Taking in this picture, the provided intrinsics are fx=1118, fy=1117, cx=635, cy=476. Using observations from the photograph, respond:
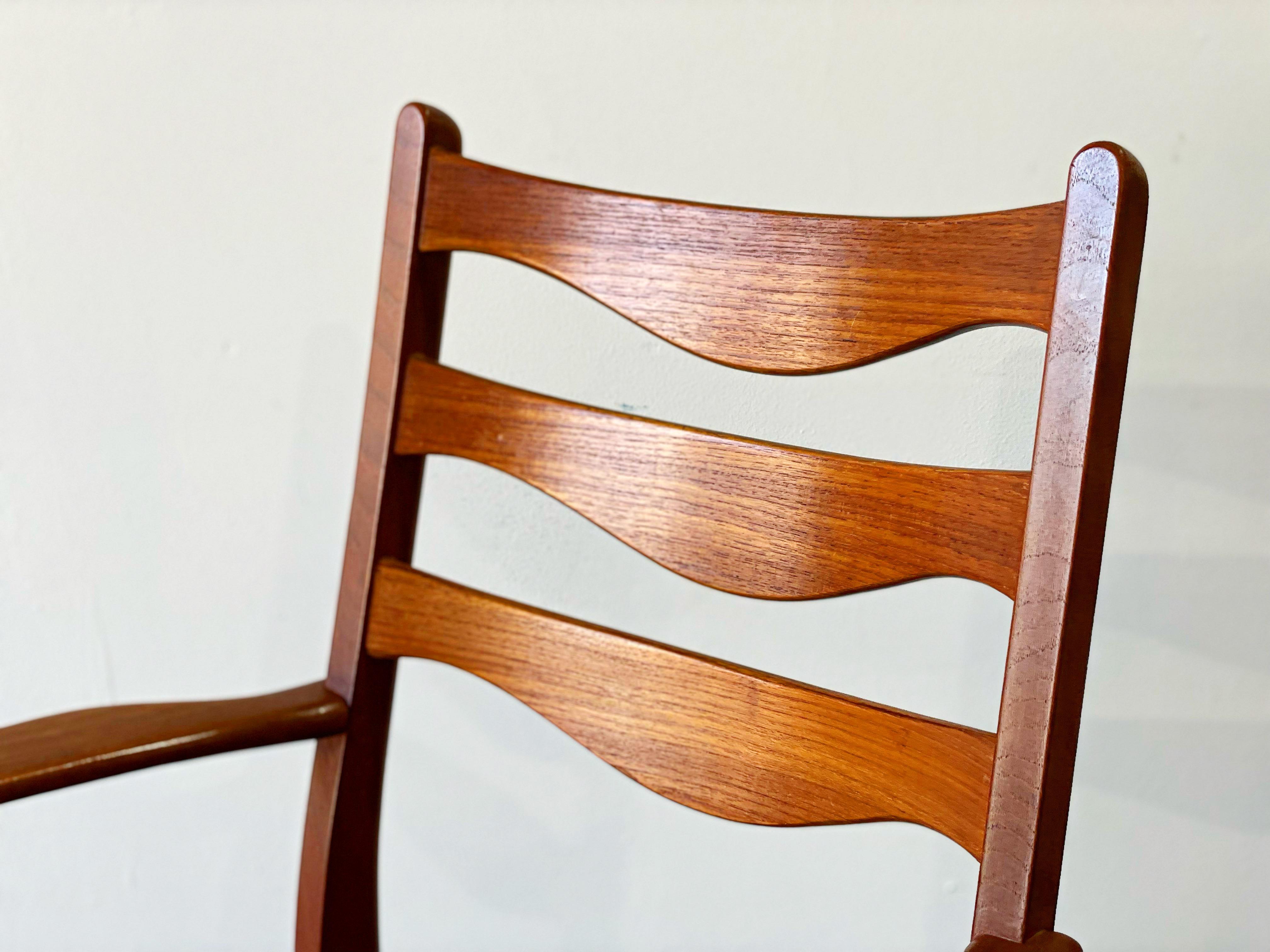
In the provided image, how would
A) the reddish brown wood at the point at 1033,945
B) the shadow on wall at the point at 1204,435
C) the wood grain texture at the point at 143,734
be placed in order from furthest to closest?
the shadow on wall at the point at 1204,435 → the wood grain texture at the point at 143,734 → the reddish brown wood at the point at 1033,945

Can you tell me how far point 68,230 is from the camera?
88cm

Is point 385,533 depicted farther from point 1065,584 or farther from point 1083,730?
point 1083,730

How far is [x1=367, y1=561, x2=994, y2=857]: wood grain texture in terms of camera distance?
0.43 m

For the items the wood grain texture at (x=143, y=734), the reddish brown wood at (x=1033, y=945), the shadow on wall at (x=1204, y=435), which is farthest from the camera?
the shadow on wall at (x=1204, y=435)

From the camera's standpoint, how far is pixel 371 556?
596mm

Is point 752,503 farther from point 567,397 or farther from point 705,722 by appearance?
point 567,397

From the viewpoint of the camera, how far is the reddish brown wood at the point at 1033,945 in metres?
0.35

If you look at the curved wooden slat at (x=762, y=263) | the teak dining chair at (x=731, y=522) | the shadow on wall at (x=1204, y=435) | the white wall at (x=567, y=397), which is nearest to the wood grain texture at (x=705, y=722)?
the teak dining chair at (x=731, y=522)

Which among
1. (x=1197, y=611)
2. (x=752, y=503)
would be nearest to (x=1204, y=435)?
(x=1197, y=611)

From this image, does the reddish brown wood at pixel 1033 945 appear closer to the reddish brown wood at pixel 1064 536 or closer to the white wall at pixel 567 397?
the reddish brown wood at pixel 1064 536

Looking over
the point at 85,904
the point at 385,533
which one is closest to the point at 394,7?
the point at 385,533

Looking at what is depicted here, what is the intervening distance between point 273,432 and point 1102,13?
2.18ft

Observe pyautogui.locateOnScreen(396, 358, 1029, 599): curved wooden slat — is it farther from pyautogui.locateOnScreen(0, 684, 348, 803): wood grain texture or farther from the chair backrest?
pyautogui.locateOnScreen(0, 684, 348, 803): wood grain texture

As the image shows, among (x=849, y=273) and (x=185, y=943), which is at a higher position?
(x=849, y=273)
